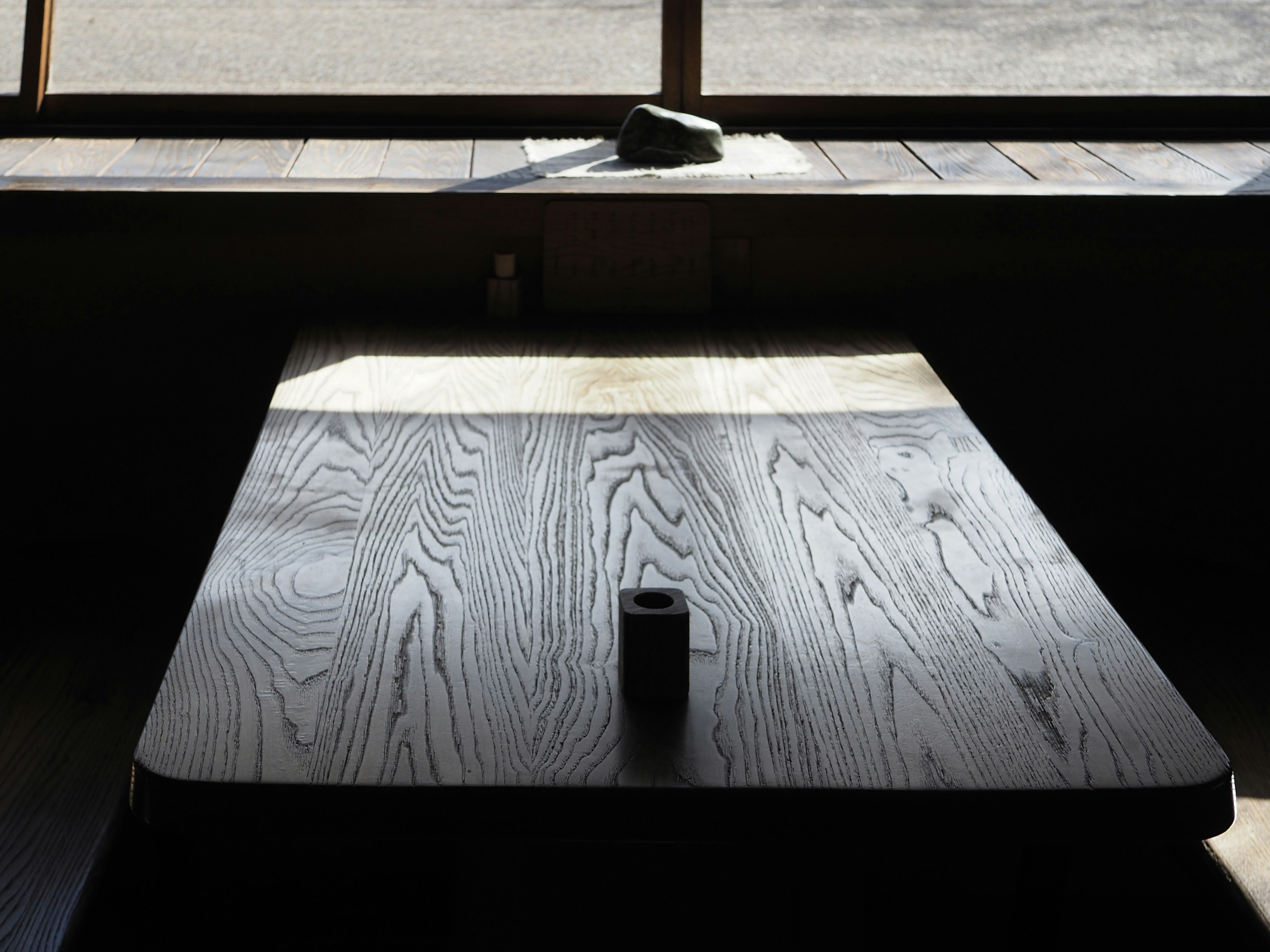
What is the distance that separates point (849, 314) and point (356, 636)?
126cm

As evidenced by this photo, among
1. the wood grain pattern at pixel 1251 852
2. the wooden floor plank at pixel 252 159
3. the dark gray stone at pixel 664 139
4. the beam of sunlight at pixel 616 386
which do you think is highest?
the dark gray stone at pixel 664 139

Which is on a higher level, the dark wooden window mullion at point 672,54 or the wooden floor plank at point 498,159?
the dark wooden window mullion at point 672,54

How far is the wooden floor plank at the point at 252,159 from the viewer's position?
212cm

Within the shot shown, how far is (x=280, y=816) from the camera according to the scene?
838 mm

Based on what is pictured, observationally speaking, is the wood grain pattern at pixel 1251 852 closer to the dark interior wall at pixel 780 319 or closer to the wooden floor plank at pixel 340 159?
the dark interior wall at pixel 780 319

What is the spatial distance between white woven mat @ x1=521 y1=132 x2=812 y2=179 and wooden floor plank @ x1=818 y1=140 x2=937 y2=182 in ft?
0.23

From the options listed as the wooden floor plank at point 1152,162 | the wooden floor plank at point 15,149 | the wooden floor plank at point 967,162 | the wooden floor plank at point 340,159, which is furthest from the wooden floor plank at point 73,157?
the wooden floor plank at point 1152,162

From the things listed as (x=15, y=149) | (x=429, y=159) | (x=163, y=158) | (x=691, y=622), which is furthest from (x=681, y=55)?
(x=691, y=622)

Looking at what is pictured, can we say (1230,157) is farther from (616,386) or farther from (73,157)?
(73,157)

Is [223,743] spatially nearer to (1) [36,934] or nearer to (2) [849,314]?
(1) [36,934]

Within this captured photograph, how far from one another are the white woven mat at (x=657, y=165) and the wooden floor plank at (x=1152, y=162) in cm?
54

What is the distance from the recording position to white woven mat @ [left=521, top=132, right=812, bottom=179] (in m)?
2.13

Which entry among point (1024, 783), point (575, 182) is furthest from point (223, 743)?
point (575, 182)

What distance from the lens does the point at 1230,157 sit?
228 cm
